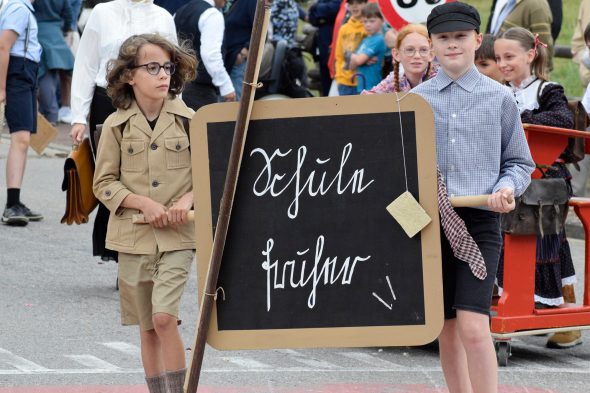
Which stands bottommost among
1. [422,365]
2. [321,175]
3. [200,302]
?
[422,365]

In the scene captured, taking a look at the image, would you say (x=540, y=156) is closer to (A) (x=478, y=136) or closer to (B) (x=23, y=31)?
(A) (x=478, y=136)

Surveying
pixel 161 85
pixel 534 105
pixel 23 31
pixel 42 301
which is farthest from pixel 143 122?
Answer: pixel 23 31

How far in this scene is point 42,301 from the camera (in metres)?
8.17

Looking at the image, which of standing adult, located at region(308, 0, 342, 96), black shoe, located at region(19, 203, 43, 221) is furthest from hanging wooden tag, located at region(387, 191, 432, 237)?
standing adult, located at region(308, 0, 342, 96)

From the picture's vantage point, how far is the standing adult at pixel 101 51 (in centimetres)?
786

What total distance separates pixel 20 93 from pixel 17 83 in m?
0.09

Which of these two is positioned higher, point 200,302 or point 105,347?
point 200,302

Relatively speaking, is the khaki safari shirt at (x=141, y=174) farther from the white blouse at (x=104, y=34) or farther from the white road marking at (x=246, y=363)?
the white blouse at (x=104, y=34)

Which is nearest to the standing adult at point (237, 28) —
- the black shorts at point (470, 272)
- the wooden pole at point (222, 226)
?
the black shorts at point (470, 272)

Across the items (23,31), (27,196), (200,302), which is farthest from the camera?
(27,196)

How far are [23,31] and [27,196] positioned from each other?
2269 millimetres

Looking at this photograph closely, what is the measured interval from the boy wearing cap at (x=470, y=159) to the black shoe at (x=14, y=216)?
5869 mm

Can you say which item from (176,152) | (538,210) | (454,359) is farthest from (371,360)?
(176,152)

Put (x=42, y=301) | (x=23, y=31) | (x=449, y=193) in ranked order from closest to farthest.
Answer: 1. (x=449, y=193)
2. (x=42, y=301)
3. (x=23, y=31)
